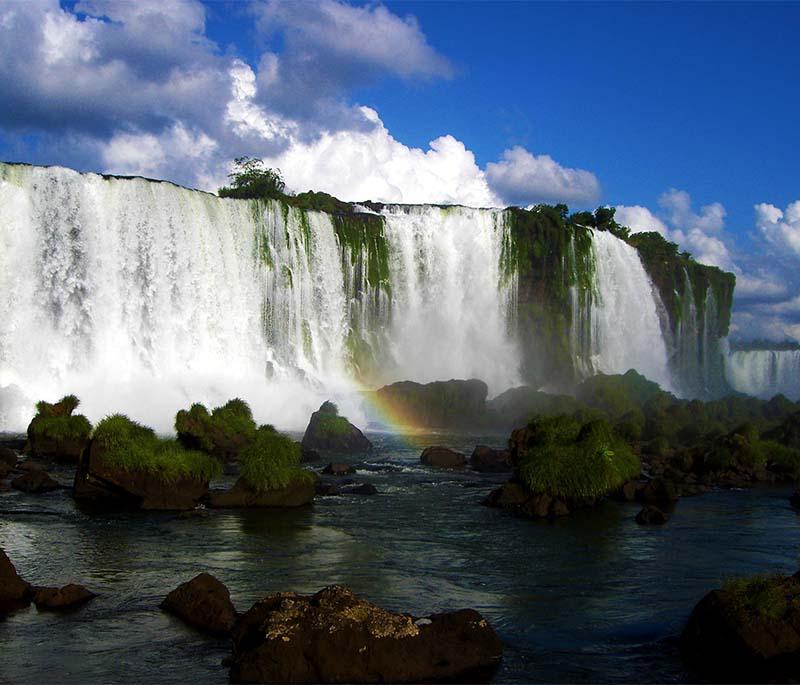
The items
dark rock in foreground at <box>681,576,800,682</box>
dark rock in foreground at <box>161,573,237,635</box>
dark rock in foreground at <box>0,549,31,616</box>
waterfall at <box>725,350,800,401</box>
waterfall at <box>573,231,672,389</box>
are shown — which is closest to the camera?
dark rock in foreground at <box>681,576,800,682</box>

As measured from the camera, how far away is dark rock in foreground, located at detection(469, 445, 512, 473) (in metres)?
26.3

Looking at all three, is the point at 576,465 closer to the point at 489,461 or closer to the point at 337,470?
the point at 489,461

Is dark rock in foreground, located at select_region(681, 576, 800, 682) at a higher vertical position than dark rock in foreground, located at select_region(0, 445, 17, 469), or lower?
lower

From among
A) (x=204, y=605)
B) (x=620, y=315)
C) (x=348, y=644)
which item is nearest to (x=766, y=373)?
(x=620, y=315)

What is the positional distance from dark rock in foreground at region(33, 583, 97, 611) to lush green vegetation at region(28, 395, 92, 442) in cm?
1422

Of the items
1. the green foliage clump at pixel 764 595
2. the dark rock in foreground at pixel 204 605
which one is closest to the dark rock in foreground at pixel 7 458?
the dark rock in foreground at pixel 204 605

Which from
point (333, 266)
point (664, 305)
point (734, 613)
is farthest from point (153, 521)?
point (664, 305)

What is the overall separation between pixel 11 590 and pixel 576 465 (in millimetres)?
12102

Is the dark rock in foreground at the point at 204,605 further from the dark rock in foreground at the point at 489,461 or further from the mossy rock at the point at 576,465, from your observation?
the dark rock in foreground at the point at 489,461

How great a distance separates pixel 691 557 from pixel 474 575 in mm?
4005

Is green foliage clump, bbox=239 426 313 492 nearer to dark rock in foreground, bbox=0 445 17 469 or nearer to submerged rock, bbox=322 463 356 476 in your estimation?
submerged rock, bbox=322 463 356 476

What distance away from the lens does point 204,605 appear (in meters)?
10.6

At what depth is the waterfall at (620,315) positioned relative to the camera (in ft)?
195

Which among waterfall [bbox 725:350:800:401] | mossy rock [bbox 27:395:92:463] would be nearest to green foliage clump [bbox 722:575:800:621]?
mossy rock [bbox 27:395:92:463]
